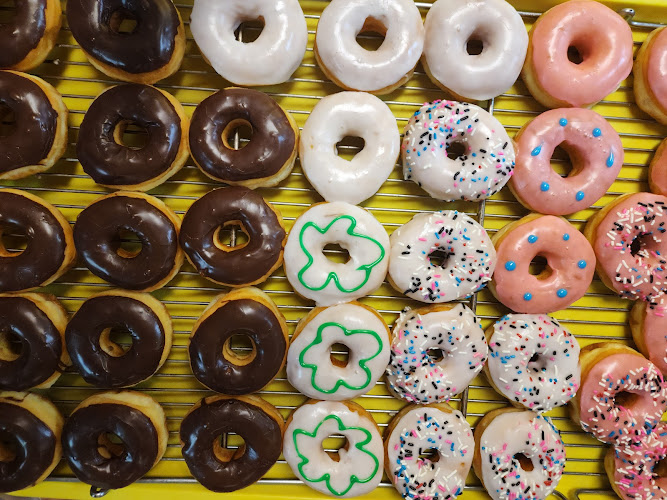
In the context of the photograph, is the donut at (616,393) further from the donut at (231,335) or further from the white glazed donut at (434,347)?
the donut at (231,335)

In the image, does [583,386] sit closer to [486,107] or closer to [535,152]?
[535,152]

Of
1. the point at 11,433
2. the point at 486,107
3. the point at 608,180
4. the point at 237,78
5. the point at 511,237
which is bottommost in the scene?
the point at 11,433

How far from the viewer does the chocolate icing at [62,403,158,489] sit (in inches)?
55.6

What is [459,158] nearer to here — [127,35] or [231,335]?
[231,335]

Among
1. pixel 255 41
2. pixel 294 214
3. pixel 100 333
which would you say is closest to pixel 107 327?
pixel 100 333

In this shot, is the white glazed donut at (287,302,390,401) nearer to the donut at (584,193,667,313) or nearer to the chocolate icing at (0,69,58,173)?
the donut at (584,193,667,313)

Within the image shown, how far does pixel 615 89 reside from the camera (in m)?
1.55

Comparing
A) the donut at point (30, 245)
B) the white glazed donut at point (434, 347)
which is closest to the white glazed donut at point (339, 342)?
the white glazed donut at point (434, 347)

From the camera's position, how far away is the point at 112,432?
1429 millimetres

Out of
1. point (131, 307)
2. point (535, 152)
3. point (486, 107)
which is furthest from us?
point (486, 107)

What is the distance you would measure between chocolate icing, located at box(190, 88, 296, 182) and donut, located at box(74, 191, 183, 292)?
250mm

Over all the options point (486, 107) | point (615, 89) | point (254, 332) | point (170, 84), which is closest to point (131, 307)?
point (254, 332)

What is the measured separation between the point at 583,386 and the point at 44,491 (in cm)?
205

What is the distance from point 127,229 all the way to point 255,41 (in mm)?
757
